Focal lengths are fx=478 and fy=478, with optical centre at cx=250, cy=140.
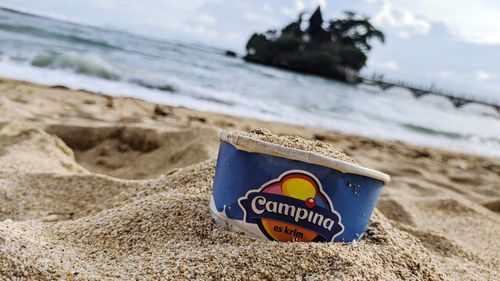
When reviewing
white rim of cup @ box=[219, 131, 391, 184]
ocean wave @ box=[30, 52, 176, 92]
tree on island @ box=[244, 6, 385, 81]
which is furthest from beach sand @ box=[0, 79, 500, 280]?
tree on island @ box=[244, 6, 385, 81]

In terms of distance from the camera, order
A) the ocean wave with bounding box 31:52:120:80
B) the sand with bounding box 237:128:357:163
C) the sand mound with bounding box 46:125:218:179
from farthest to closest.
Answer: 1. the ocean wave with bounding box 31:52:120:80
2. the sand mound with bounding box 46:125:218:179
3. the sand with bounding box 237:128:357:163

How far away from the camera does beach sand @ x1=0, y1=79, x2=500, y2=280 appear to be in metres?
1.28

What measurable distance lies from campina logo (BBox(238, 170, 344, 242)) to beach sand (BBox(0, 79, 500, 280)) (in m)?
0.05

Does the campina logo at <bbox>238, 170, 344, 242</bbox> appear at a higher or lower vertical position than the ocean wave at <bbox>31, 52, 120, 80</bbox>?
higher

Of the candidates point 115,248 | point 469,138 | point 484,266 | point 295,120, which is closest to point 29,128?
point 115,248

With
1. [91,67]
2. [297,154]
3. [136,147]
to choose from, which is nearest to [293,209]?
[297,154]

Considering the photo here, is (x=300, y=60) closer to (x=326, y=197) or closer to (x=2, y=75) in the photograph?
(x=2, y=75)

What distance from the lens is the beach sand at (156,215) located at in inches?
50.2

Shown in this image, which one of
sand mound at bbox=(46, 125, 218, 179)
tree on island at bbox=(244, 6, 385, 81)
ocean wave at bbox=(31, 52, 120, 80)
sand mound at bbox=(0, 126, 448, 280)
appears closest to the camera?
sand mound at bbox=(0, 126, 448, 280)

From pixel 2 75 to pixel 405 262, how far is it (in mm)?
5488

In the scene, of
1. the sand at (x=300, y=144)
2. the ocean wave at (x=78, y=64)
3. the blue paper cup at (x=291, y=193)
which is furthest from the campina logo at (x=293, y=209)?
the ocean wave at (x=78, y=64)

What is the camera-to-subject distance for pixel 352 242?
143 cm

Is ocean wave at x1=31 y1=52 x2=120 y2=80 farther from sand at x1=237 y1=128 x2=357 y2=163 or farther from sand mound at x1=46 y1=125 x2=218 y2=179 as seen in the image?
sand at x1=237 y1=128 x2=357 y2=163

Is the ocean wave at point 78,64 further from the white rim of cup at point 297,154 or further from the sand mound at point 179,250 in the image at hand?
the white rim of cup at point 297,154
